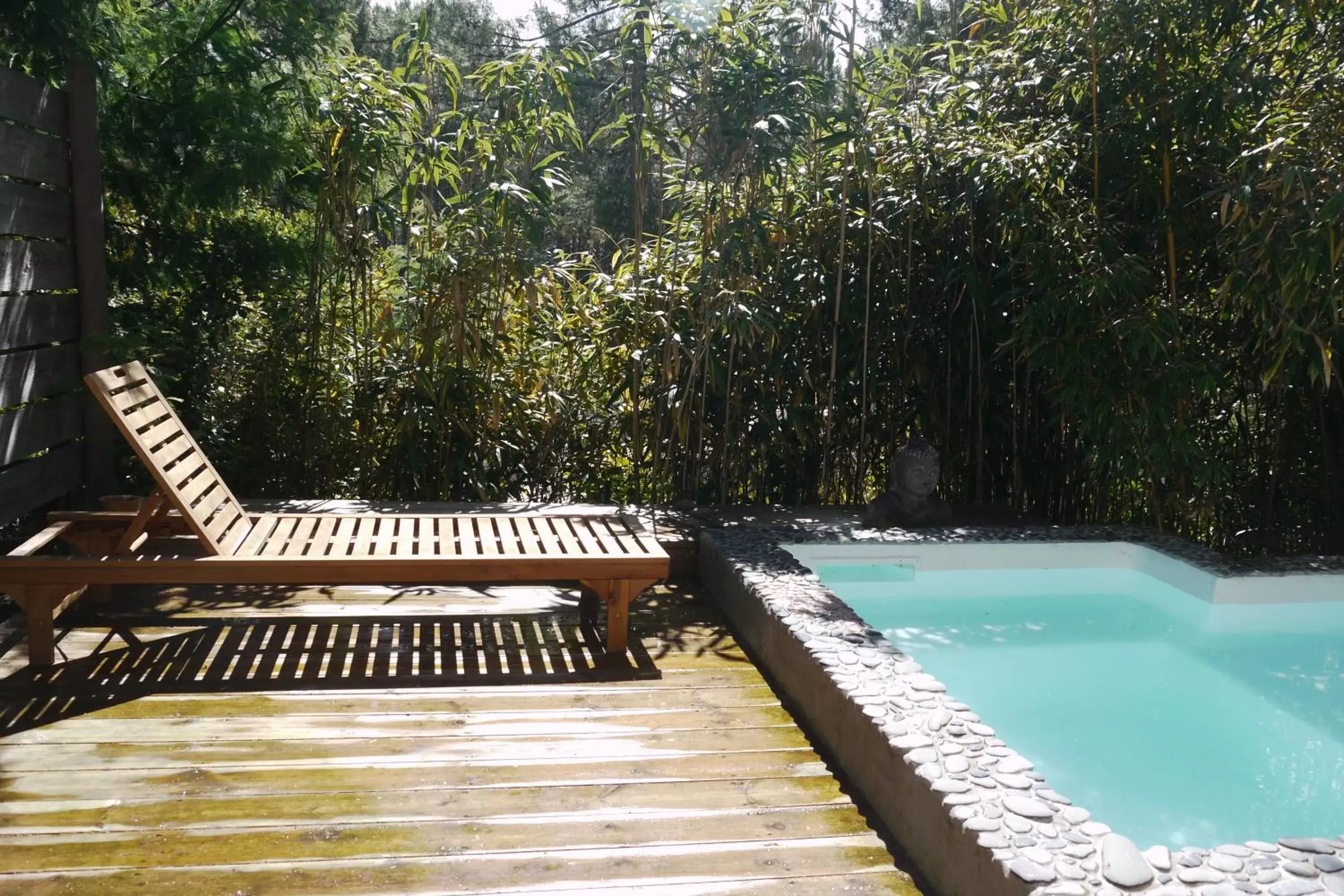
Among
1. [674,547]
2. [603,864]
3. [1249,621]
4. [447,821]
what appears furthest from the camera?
[674,547]

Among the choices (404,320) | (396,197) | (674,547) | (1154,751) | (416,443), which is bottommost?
(1154,751)

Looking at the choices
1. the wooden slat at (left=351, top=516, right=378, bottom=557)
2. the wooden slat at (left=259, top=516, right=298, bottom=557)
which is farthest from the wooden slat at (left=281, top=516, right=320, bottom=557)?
the wooden slat at (left=351, top=516, right=378, bottom=557)

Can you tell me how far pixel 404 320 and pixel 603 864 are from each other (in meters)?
3.14

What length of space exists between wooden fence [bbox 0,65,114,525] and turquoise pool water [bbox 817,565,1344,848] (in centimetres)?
291

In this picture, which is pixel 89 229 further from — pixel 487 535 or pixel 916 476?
pixel 916 476

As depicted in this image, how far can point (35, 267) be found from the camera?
149 inches

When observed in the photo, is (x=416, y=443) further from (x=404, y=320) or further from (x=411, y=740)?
(x=411, y=740)

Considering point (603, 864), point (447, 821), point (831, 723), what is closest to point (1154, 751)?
point (831, 723)

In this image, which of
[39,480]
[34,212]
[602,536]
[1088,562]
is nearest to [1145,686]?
[1088,562]

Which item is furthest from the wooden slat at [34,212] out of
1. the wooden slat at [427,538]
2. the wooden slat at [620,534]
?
the wooden slat at [620,534]

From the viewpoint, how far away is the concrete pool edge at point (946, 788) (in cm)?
185

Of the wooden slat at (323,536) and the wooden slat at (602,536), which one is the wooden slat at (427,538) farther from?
the wooden slat at (602,536)

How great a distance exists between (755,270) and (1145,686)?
2.33m

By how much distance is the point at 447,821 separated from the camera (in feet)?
7.67
